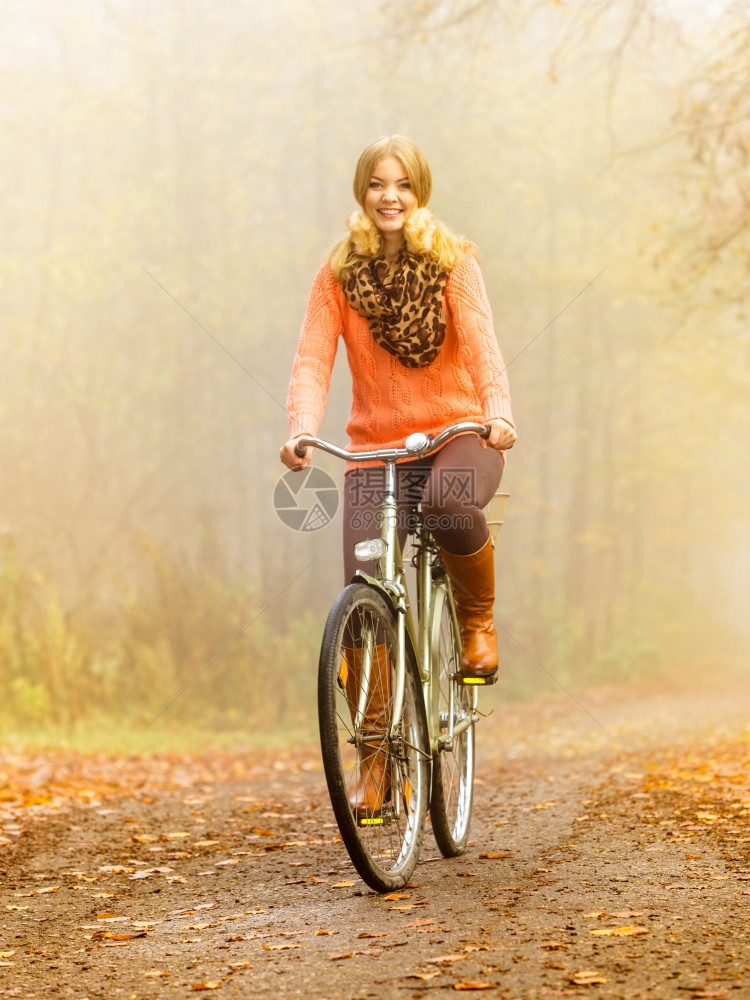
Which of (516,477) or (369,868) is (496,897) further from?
(516,477)

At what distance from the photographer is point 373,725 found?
3.45m

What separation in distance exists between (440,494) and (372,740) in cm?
81

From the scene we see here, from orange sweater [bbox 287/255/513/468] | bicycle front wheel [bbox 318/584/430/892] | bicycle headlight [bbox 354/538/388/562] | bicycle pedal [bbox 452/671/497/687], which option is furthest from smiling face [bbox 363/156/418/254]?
bicycle pedal [bbox 452/671/497/687]

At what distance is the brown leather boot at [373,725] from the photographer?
3338 millimetres

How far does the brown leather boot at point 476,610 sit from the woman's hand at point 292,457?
707mm

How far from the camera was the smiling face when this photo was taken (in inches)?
148

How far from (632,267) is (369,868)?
667 inches

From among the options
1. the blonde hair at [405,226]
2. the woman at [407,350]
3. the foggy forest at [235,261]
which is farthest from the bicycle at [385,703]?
the foggy forest at [235,261]

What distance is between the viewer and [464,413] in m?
3.91

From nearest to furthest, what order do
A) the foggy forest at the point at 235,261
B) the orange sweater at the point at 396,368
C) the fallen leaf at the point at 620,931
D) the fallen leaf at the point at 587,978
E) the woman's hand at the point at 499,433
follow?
the fallen leaf at the point at 587,978
the fallen leaf at the point at 620,931
the woman's hand at the point at 499,433
the orange sweater at the point at 396,368
the foggy forest at the point at 235,261

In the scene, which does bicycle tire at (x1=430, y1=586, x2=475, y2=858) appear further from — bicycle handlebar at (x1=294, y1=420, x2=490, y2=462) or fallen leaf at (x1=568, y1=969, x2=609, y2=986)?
fallen leaf at (x1=568, y1=969, x2=609, y2=986)

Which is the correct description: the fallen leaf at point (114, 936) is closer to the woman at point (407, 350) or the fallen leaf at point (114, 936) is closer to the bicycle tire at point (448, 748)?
the bicycle tire at point (448, 748)

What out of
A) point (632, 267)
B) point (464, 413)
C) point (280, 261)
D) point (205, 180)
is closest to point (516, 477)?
point (632, 267)

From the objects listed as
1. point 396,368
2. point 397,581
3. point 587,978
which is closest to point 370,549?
point 397,581
